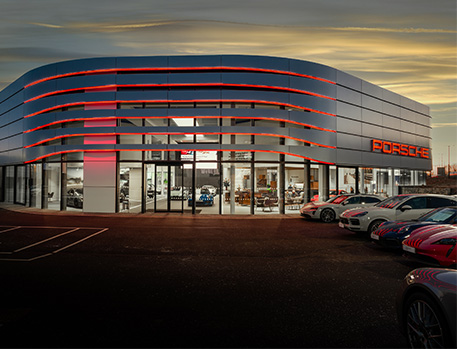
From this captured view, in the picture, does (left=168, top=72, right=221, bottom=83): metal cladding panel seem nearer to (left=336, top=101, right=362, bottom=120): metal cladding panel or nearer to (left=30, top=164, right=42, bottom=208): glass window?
(left=336, top=101, right=362, bottom=120): metal cladding panel

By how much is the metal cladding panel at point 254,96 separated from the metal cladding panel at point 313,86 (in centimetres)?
115

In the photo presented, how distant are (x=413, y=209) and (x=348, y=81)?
41.8 ft

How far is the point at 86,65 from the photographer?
18703 millimetres

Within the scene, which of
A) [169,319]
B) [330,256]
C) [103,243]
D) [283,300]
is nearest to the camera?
[169,319]

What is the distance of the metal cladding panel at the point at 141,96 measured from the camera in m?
17.9

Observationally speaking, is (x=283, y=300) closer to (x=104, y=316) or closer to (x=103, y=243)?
(x=104, y=316)

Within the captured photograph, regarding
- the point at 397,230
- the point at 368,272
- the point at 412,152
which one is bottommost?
the point at 368,272

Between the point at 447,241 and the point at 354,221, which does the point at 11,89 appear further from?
the point at 447,241

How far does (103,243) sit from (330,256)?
6781 millimetres

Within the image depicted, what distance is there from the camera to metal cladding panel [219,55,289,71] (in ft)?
58.3

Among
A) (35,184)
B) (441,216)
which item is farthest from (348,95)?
(35,184)

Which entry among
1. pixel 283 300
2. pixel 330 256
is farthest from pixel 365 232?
pixel 283 300

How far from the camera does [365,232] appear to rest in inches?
424

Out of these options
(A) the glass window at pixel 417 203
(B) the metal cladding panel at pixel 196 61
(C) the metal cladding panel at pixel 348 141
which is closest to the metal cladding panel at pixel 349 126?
(C) the metal cladding panel at pixel 348 141
